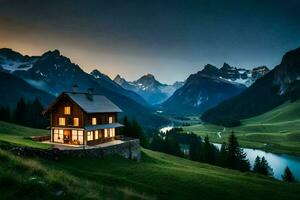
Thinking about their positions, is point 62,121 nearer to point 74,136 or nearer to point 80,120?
point 74,136

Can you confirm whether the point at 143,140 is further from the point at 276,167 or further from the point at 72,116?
the point at 276,167

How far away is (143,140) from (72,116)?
46418 millimetres

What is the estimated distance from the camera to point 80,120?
6669 centimetres

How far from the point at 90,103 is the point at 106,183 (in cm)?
3875

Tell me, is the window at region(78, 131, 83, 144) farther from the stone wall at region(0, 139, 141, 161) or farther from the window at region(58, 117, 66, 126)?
the stone wall at region(0, 139, 141, 161)

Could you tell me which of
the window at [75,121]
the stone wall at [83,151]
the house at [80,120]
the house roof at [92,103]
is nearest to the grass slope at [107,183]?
the stone wall at [83,151]

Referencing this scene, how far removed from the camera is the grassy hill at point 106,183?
713 inches

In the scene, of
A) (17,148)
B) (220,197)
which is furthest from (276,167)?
(17,148)

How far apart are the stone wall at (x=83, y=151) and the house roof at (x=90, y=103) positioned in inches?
469

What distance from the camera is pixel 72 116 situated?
68000 millimetres

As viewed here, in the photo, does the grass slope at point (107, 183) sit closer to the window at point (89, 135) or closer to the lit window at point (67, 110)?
the window at point (89, 135)

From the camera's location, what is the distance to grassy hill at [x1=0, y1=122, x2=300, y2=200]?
1811cm

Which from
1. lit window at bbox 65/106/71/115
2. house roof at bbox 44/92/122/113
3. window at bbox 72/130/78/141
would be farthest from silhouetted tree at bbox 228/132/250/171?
lit window at bbox 65/106/71/115

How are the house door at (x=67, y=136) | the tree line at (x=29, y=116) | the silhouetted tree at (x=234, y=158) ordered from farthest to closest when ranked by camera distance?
the tree line at (x=29, y=116), the silhouetted tree at (x=234, y=158), the house door at (x=67, y=136)
